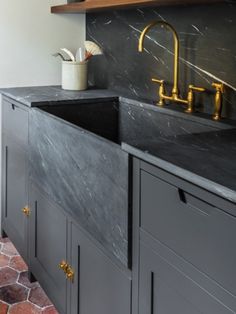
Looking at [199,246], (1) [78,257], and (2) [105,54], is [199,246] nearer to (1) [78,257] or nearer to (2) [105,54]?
(1) [78,257]

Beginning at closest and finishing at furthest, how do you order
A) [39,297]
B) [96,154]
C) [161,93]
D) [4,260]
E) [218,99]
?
[96,154] → [218,99] → [161,93] → [39,297] → [4,260]

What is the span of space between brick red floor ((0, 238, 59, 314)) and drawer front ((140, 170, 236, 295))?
1176 mm

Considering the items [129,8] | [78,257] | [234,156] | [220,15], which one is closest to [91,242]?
[78,257]

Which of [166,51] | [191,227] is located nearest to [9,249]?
[166,51]

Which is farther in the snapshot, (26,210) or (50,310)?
(26,210)

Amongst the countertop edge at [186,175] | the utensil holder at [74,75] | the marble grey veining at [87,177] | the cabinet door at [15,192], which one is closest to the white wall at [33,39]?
the utensil holder at [74,75]

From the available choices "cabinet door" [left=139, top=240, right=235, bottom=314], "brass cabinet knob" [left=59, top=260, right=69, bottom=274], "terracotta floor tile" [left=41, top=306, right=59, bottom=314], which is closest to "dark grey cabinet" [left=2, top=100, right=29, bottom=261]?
"terracotta floor tile" [left=41, top=306, right=59, bottom=314]

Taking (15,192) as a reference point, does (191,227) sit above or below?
above

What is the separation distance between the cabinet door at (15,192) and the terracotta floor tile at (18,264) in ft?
0.33

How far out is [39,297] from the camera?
7.89ft

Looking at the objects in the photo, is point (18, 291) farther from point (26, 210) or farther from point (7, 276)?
point (26, 210)

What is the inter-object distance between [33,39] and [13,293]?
4.98 feet

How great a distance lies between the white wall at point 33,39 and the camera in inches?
115

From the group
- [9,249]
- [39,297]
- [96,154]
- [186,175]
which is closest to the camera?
[186,175]
